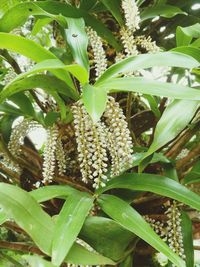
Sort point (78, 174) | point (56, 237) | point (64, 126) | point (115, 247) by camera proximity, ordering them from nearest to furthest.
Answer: point (56, 237), point (115, 247), point (64, 126), point (78, 174)

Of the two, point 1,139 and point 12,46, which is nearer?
point 12,46

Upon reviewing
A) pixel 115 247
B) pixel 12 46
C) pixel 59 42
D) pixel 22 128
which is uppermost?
pixel 59 42

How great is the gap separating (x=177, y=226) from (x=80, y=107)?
0.96 ft

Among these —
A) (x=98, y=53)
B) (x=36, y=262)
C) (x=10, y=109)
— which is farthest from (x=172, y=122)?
(x=10, y=109)

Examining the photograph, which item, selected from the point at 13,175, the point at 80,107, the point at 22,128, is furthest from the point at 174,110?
the point at 13,175

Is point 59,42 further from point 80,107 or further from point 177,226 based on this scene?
point 177,226

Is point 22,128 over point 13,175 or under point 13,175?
over

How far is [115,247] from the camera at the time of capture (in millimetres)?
634

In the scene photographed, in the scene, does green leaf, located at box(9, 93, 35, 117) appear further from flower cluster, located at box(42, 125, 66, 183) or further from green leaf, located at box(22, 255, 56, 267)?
green leaf, located at box(22, 255, 56, 267)

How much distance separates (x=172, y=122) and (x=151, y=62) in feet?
0.43

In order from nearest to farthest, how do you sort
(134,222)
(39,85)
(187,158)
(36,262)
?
(36,262), (134,222), (39,85), (187,158)

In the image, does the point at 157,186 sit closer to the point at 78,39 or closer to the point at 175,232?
the point at 175,232

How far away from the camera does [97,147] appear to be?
62 cm

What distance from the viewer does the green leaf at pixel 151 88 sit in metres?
0.54
